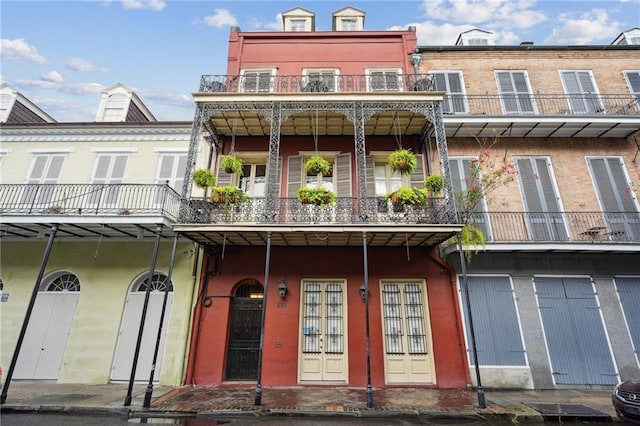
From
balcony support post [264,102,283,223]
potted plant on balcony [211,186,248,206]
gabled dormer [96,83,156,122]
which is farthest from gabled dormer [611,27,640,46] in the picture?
gabled dormer [96,83,156,122]

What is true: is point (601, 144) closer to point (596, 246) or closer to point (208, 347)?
point (596, 246)

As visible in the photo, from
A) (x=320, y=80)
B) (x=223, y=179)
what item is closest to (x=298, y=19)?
(x=320, y=80)

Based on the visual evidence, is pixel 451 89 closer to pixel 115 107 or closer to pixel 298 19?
pixel 298 19

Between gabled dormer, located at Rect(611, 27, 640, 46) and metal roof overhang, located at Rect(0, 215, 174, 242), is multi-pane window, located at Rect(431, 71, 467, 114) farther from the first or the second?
metal roof overhang, located at Rect(0, 215, 174, 242)

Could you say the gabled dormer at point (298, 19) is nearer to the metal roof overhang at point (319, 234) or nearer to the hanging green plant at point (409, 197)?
the hanging green plant at point (409, 197)

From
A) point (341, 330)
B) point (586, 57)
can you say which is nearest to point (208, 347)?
point (341, 330)

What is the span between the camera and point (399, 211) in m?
7.80

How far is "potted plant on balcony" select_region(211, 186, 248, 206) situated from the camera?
7957 millimetres

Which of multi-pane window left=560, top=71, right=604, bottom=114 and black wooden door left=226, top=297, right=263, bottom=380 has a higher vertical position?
multi-pane window left=560, top=71, right=604, bottom=114

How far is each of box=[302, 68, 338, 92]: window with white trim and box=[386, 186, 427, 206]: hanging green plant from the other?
413 cm

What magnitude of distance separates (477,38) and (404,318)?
36.3 feet

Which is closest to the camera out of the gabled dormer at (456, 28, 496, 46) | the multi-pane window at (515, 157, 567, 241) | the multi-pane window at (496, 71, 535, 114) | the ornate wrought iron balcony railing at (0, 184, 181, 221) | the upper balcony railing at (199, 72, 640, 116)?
the multi-pane window at (515, 157, 567, 241)

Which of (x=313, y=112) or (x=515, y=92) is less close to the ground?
(x=515, y=92)

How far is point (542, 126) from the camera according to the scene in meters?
9.51
